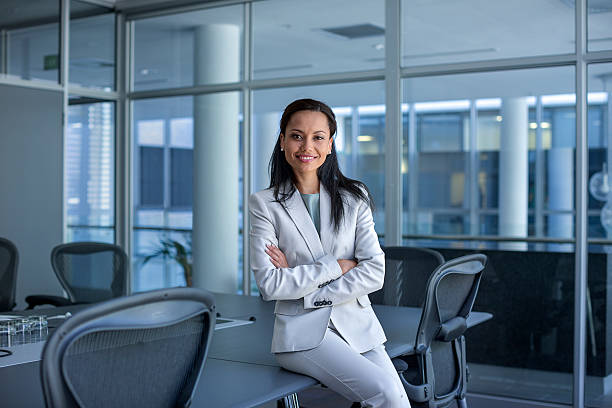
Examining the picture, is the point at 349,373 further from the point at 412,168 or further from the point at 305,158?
the point at 412,168

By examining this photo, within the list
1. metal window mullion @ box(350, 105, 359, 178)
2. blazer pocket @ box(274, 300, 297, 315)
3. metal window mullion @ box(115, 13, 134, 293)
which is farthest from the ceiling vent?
blazer pocket @ box(274, 300, 297, 315)

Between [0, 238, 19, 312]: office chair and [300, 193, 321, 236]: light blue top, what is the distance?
2.72 meters

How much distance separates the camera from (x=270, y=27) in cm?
634

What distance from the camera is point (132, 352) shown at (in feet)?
5.93

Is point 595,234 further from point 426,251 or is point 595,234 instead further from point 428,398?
point 428,398

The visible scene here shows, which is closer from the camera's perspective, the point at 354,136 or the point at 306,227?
the point at 306,227

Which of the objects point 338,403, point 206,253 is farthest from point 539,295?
point 206,253

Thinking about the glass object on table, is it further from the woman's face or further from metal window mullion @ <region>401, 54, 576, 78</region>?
metal window mullion @ <region>401, 54, 576, 78</region>

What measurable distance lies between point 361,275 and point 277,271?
11.7 inches

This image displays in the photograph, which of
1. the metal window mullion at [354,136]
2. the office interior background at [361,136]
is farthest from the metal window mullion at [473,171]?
the metal window mullion at [354,136]

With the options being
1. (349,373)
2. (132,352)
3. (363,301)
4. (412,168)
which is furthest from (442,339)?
(412,168)

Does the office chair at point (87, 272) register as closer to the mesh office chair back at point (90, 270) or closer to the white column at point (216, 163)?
the mesh office chair back at point (90, 270)

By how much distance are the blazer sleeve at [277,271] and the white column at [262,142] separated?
147 inches

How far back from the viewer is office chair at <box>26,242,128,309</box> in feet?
15.4
